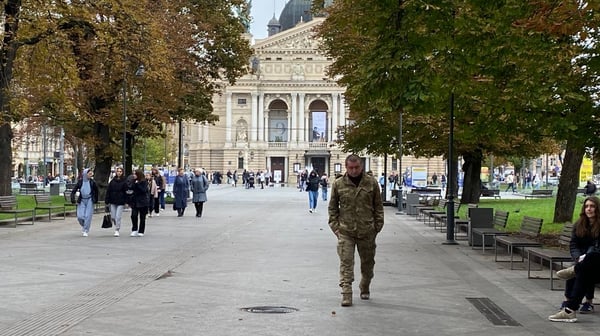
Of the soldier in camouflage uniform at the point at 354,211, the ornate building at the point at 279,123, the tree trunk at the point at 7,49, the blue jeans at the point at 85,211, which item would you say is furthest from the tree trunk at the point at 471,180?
the ornate building at the point at 279,123

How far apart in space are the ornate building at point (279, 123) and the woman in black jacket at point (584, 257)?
10896 cm

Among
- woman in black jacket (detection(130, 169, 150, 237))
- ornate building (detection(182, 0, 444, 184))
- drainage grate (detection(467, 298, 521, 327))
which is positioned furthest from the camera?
ornate building (detection(182, 0, 444, 184))

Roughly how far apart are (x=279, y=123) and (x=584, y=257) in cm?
11524

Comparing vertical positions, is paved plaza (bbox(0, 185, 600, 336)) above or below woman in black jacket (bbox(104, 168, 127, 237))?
below

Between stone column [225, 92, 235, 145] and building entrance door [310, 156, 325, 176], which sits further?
building entrance door [310, 156, 325, 176]

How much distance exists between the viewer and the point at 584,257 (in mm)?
10875

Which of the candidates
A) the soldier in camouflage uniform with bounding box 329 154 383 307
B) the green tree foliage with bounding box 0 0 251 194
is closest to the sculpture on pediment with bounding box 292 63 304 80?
the green tree foliage with bounding box 0 0 251 194

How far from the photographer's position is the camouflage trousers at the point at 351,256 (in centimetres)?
1147

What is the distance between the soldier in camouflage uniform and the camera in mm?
11750

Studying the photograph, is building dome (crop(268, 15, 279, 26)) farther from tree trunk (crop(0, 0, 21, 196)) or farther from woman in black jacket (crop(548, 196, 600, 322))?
woman in black jacket (crop(548, 196, 600, 322))

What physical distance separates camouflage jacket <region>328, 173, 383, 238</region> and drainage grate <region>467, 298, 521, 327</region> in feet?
5.29

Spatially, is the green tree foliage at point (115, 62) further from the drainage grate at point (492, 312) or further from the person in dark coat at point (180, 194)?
the drainage grate at point (492, 312)

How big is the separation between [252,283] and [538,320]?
4.46 meters

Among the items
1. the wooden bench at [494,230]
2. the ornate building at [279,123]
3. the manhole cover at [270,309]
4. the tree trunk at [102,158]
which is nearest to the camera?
the manhole cover at [270,309]
